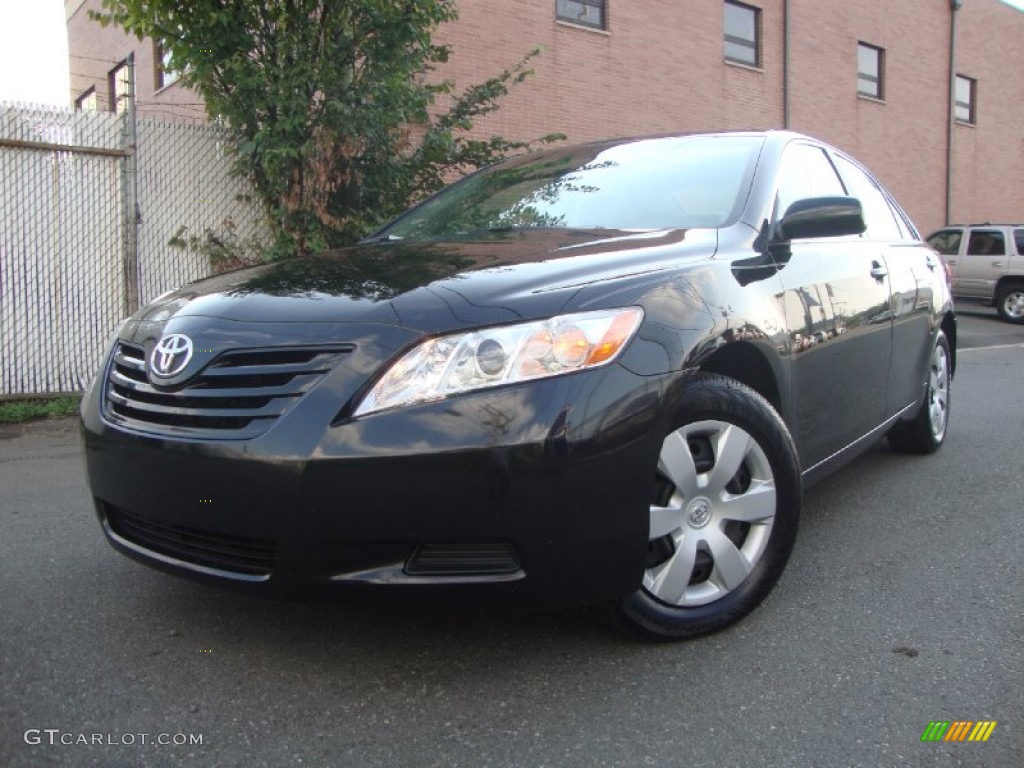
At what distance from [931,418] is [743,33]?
13072mm

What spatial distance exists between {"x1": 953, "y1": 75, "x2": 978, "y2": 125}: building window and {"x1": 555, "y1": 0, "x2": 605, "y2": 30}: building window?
12.3m

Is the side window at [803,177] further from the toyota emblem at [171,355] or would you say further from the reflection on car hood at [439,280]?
the toyota emblem at [171,355]

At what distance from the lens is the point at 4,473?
5211 mm

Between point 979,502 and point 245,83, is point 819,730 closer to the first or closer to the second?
point 979,502

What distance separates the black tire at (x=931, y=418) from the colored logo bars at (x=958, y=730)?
9.25 ft

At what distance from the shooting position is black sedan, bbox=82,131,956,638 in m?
2.17

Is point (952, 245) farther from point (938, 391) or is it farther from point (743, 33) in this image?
point (938, 391)

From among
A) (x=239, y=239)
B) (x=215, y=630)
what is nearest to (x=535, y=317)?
(x=215, y=630)

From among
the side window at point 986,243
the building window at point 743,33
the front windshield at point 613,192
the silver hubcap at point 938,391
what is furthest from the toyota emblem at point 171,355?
the side window at point 986,243

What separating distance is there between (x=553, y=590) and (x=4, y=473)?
419 centimetres

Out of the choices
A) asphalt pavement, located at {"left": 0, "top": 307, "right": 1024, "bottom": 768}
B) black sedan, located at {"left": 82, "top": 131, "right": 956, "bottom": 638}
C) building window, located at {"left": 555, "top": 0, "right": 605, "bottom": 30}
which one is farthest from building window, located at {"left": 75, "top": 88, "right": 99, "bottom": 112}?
black sedan, located at {"left": 82, "top": 131, "right": 956, "bottom": 638}

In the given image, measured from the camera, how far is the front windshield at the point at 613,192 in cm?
331

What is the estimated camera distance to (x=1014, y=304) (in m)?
16.8

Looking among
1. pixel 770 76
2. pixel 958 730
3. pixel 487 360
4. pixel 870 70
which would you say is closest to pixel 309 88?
pixel 487 360
